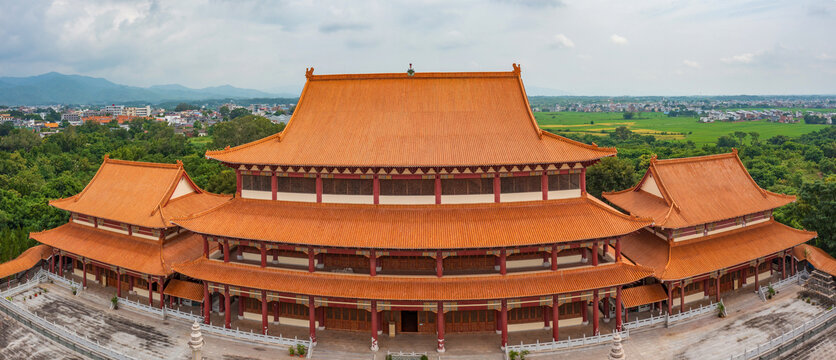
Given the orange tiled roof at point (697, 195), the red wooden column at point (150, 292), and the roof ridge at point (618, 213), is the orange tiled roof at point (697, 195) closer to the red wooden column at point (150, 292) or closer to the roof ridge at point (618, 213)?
the roof ridge at point (618, 213)

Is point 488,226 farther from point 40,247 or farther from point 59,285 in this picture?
point 40,247

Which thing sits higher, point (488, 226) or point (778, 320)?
point (488, 226)

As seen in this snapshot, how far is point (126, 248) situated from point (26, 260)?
11312 millimetres

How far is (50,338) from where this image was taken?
2498 centimetres

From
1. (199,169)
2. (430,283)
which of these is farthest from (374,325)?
(199,169)

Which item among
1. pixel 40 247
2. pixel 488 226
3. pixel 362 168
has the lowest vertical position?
pixel 40 247

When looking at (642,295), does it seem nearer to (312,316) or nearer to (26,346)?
(312,316)

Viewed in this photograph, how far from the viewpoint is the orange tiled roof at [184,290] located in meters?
26.2

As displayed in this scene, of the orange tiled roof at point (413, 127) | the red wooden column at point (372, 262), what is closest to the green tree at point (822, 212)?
the orange tiled roof at point (413, 127)

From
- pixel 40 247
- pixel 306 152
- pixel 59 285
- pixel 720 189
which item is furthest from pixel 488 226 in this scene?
pixel 40 247

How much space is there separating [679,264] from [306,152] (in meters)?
21.5

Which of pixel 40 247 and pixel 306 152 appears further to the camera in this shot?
pixel 40 247

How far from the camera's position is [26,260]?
32562mm

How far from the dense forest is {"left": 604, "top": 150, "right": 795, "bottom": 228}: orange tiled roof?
742 cm
